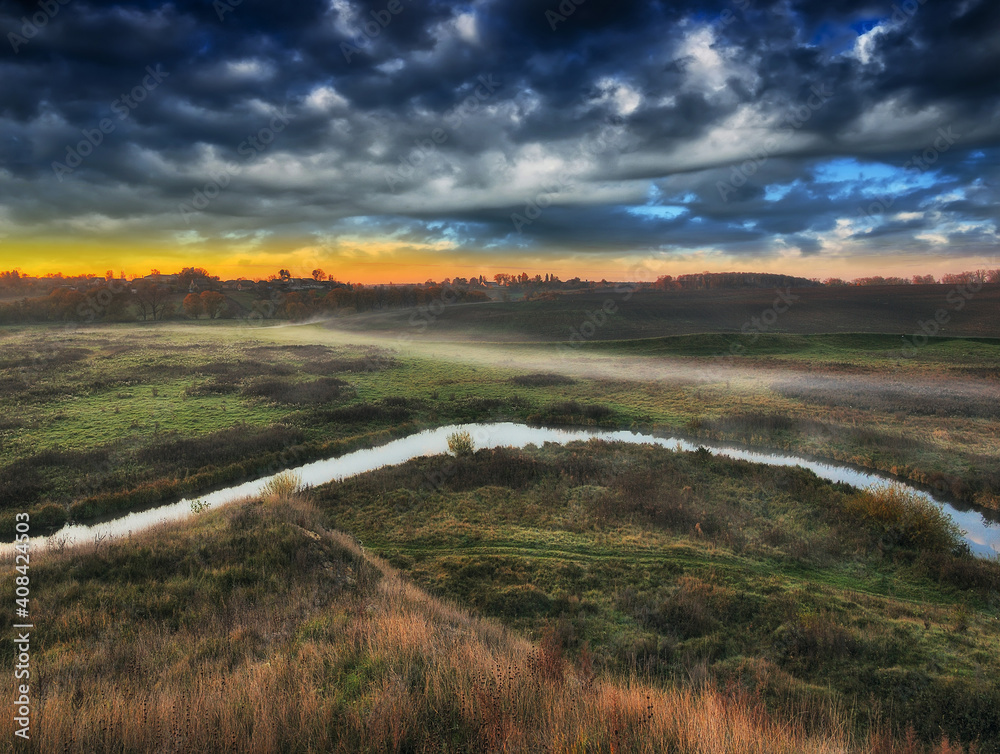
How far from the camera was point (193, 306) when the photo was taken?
119m

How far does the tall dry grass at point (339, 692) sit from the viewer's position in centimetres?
493

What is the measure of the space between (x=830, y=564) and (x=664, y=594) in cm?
640

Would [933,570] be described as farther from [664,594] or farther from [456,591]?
[456,591]

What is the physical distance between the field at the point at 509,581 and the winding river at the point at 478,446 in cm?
116

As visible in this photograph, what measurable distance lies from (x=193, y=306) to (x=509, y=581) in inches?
5314

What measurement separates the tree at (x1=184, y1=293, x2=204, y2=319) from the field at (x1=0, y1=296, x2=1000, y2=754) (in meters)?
92.3

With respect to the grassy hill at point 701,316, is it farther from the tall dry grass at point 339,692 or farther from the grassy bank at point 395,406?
the tall dry grass at point 339,692

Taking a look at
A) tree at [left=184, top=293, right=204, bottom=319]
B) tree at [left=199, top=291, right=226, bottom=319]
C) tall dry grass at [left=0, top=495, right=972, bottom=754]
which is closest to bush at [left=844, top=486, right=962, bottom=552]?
tall dry grass at [left=0, top=495, right=972, bottom=754]

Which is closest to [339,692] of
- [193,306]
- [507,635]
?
[507,635]

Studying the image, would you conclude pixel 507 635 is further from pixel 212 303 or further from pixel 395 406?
pixel 212 303

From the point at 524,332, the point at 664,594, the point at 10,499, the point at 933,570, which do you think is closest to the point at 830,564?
the point at 933,570

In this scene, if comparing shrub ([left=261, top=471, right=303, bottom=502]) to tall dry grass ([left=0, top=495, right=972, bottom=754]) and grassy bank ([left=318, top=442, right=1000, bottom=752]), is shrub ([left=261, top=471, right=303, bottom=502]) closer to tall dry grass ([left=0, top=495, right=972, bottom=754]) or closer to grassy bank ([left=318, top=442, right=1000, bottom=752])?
grassy bank ([left=318, top=442, right=1000, bottom=752])

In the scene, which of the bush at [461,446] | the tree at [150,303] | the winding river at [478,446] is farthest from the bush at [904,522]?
the tree at [150,303]

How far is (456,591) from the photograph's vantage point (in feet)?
43.0
